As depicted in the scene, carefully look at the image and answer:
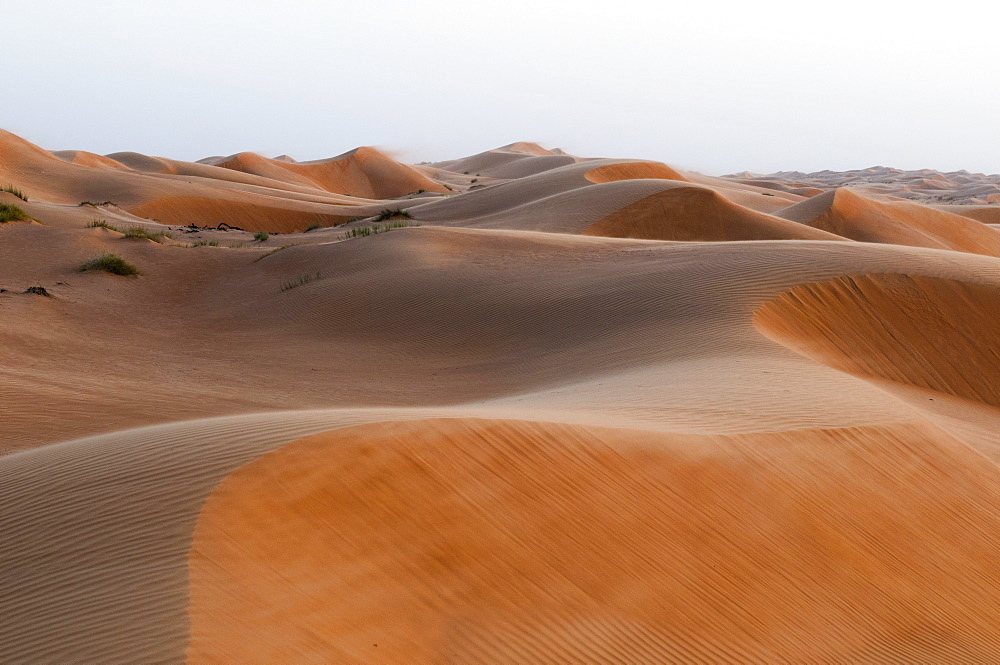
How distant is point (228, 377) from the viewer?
38.2 ft

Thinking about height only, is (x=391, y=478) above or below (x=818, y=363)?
above

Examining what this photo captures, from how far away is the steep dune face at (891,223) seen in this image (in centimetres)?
3061

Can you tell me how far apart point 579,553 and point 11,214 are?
20028 mm

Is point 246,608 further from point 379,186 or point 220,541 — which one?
point 379,186

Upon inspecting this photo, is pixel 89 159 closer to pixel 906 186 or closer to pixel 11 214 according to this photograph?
pixel 11 214

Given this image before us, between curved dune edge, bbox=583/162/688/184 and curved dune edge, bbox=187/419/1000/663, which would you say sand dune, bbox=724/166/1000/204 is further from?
curved dune edge, bbox=187/419/1000/663

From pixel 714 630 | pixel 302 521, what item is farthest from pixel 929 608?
pixel 302 521

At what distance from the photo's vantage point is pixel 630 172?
3841cm

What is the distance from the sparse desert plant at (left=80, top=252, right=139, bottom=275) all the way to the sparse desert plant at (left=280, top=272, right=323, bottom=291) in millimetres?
3160

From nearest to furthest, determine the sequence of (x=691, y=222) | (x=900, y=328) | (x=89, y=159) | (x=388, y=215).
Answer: (x=900, y=328), (x=691, y=222), (x=388, y=215), (x=89, y=159)

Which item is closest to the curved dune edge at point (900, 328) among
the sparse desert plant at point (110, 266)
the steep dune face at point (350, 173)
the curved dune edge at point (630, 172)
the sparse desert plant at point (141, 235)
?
the sparse desert plant at point (110, 266)

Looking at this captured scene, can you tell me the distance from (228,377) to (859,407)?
7522mm

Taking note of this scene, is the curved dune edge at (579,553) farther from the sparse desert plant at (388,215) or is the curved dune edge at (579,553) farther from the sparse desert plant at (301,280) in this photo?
the sparse desert plant at (388,215)

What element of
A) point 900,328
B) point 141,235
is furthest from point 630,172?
point 900,328
